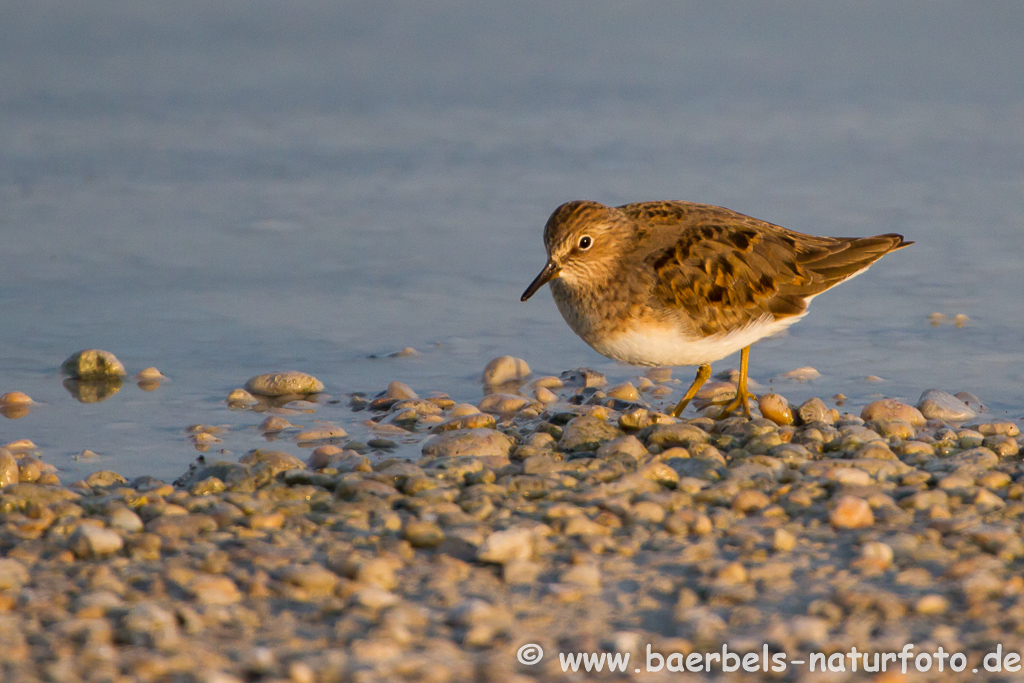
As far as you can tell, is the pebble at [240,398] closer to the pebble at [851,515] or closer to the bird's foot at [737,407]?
the bird's foot at [737,407]

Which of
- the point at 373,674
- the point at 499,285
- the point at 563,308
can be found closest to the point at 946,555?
the point at 373,674

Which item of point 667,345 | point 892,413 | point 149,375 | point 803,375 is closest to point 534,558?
point 667,345

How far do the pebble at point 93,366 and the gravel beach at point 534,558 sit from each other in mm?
1391

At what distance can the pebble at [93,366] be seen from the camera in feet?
25.6

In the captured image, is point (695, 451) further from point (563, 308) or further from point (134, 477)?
point (134, 477)

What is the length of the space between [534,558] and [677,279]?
8.58ft

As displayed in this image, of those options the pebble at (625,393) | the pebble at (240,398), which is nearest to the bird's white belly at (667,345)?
the pebble at (625,393)

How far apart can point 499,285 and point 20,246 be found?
13.4 feet

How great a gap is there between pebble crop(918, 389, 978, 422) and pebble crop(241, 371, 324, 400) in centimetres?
384

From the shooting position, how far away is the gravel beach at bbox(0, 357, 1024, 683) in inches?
155

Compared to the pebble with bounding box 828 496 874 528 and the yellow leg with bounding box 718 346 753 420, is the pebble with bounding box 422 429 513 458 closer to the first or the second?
the yellow leg with bounding box 718 346 753 420

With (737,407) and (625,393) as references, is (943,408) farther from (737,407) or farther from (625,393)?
(625,393)

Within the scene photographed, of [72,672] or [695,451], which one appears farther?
[695,451]

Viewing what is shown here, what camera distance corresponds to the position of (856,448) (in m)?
6.22
